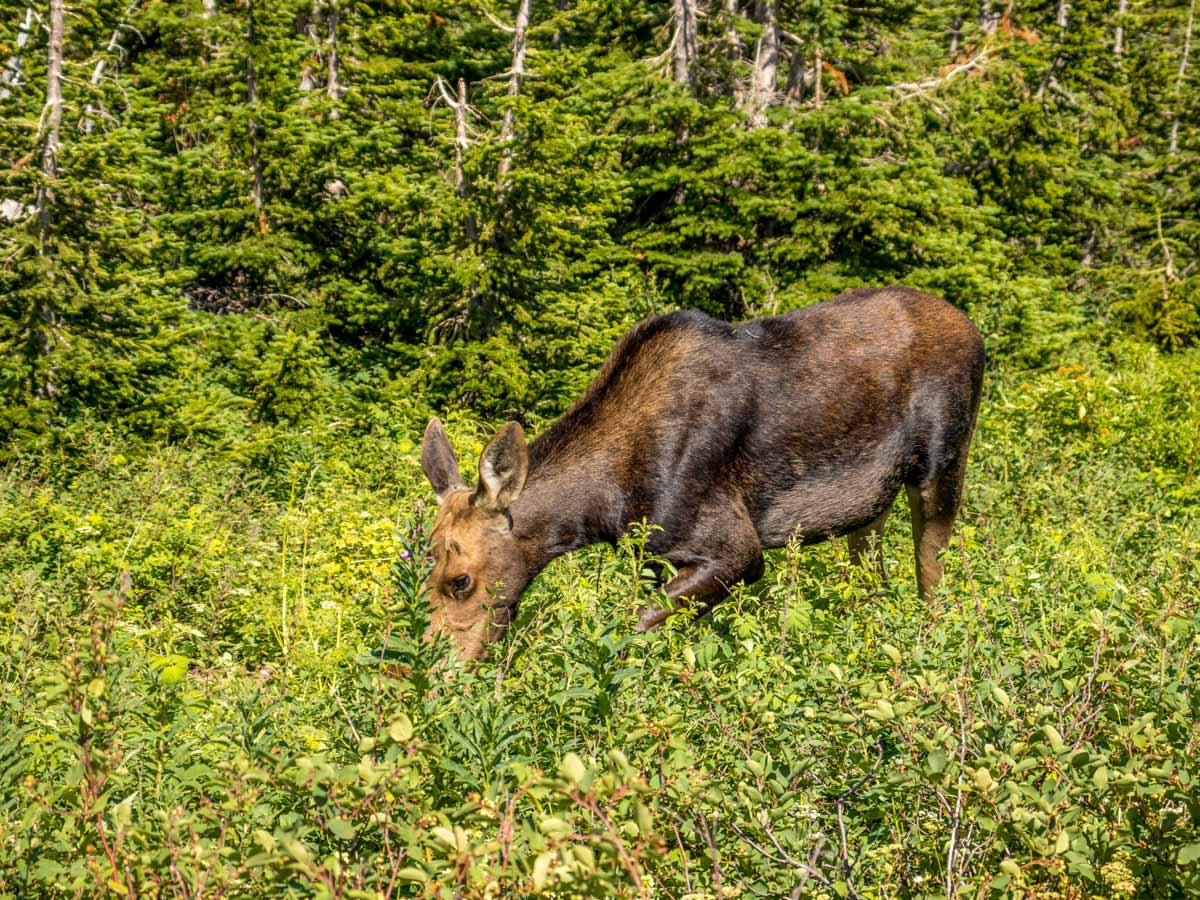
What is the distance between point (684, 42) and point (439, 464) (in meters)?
11.0

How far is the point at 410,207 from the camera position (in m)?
11.4

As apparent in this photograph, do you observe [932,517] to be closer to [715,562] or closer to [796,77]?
[715,562]

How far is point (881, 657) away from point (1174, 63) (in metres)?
28.2

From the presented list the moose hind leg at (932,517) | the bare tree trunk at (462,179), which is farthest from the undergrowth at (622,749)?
the bare tree trunk at (462,179)

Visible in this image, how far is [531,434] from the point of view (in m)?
11.7

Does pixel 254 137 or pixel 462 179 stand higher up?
pixel 254 137

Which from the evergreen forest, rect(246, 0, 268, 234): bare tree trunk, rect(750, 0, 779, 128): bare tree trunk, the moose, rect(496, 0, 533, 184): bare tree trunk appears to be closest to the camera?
the evergreen forest

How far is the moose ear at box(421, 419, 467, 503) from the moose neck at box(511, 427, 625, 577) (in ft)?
1.41

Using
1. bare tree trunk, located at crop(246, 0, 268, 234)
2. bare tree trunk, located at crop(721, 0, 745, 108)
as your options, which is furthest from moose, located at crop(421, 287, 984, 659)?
bare tree trunk, located at crop(721, 0, 745, 108)

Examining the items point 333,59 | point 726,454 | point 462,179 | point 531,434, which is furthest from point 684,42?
point 726,454

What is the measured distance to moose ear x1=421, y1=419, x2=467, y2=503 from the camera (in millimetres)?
6434

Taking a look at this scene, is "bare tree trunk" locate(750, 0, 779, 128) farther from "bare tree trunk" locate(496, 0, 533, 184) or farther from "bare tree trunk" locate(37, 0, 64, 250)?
"bare tree trunk" locate(37, 0, 64, 250)

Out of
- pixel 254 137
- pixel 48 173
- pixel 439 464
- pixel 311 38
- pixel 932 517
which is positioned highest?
pixel 311 38

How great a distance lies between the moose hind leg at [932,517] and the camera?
7727mm
